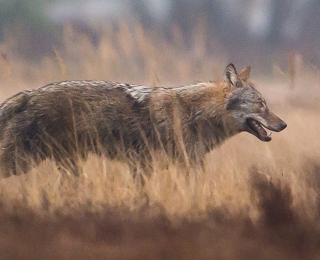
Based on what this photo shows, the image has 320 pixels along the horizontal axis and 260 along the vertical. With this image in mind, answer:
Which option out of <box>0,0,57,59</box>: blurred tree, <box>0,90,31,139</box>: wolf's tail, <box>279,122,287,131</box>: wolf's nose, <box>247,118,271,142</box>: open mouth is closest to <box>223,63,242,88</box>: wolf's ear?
<box>247,118,271,142</box>: open mouth

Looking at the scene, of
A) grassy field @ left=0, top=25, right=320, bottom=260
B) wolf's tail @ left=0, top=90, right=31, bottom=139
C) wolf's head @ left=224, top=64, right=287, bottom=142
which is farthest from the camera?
wolf's head @ left=224, top=64, right=287, bottom=142

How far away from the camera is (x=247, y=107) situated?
3637 millimetres

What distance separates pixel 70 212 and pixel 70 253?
0.27m

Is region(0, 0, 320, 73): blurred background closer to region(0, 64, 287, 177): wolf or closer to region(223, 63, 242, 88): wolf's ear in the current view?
region(223, 63, 242, 88): wolf's ear

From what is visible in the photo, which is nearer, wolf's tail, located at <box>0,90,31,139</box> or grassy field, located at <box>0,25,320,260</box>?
grassy field, located at <box>0,25,320,260</box>

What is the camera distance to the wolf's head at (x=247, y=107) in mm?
3464

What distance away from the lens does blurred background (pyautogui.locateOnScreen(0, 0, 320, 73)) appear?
11.1 ft

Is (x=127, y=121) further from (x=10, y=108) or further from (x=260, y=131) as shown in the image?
(x=260, y=131)

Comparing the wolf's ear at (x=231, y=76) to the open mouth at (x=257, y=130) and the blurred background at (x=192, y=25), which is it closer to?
the blurred background at (x=192, y=25)

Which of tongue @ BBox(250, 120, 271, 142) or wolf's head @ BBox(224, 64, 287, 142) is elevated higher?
wolf's head @ BBox(224, 64, 287, 142)

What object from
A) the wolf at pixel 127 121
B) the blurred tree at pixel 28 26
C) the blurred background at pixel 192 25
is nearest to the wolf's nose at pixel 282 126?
the wolf at pixel 127 121

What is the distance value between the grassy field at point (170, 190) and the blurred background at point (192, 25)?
5 cm

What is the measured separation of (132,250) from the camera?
2.83 m

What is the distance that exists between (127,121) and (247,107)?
36.0 inches
